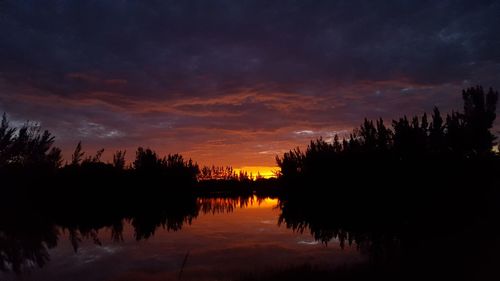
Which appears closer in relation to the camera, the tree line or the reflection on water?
the reflection on water

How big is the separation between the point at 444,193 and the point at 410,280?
27.4m

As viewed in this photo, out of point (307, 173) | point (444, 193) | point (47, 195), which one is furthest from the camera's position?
point (307, 173)

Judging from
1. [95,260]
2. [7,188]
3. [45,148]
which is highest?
[45,148]

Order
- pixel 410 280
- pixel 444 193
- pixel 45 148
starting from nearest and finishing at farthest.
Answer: pixel 410 280, pixel 444 193, pixel 45 148

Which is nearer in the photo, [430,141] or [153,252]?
[153,252]

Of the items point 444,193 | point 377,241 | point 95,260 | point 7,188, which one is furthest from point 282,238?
point 7,188

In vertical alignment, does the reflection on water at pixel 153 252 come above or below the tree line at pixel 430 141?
below

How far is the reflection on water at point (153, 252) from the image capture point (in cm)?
1285

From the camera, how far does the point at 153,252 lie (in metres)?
16.8

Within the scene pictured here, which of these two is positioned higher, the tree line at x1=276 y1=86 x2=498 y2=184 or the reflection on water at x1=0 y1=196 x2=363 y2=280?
the tree line at x1=276 y1=86 x2=498 y2=184

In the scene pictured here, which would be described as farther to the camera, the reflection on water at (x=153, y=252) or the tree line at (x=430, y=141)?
the tree line at (x=430, y=141)

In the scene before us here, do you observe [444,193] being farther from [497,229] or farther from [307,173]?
[307,173]

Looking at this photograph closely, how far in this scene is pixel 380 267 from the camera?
11.2 m

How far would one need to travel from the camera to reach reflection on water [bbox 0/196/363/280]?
12.9 metres
